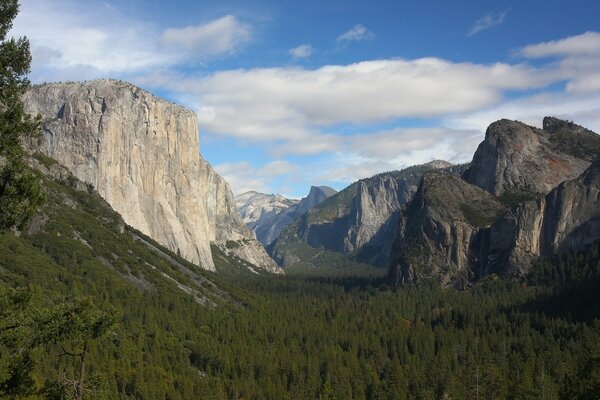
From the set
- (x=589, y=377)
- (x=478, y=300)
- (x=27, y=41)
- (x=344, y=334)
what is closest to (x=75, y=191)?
(x=344, y=334)

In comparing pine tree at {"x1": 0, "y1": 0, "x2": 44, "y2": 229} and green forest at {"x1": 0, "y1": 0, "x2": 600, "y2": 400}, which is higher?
pine tree at {"x1": 0, "y1": 0, "x2": 44, "y2": 229}

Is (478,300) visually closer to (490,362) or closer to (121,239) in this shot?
(490,362)

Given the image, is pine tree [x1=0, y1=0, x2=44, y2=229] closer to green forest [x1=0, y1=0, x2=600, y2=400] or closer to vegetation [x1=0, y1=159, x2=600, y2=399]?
green forest [x1=0, y1=0, x2=600, y2=400]

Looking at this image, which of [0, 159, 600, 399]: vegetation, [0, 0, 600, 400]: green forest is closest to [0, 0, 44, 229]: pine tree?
[0, 0, 600, 400]: green forest

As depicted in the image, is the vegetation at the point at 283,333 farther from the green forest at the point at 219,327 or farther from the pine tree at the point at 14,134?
the pine tree at the point at 14,134

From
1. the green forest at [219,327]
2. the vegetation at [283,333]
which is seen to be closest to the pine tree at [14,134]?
the green forest at [219,327]

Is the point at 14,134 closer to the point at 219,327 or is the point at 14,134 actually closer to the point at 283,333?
the point at 219,327

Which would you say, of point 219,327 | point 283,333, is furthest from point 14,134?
point 283,333

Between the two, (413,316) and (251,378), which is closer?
(251,378)
